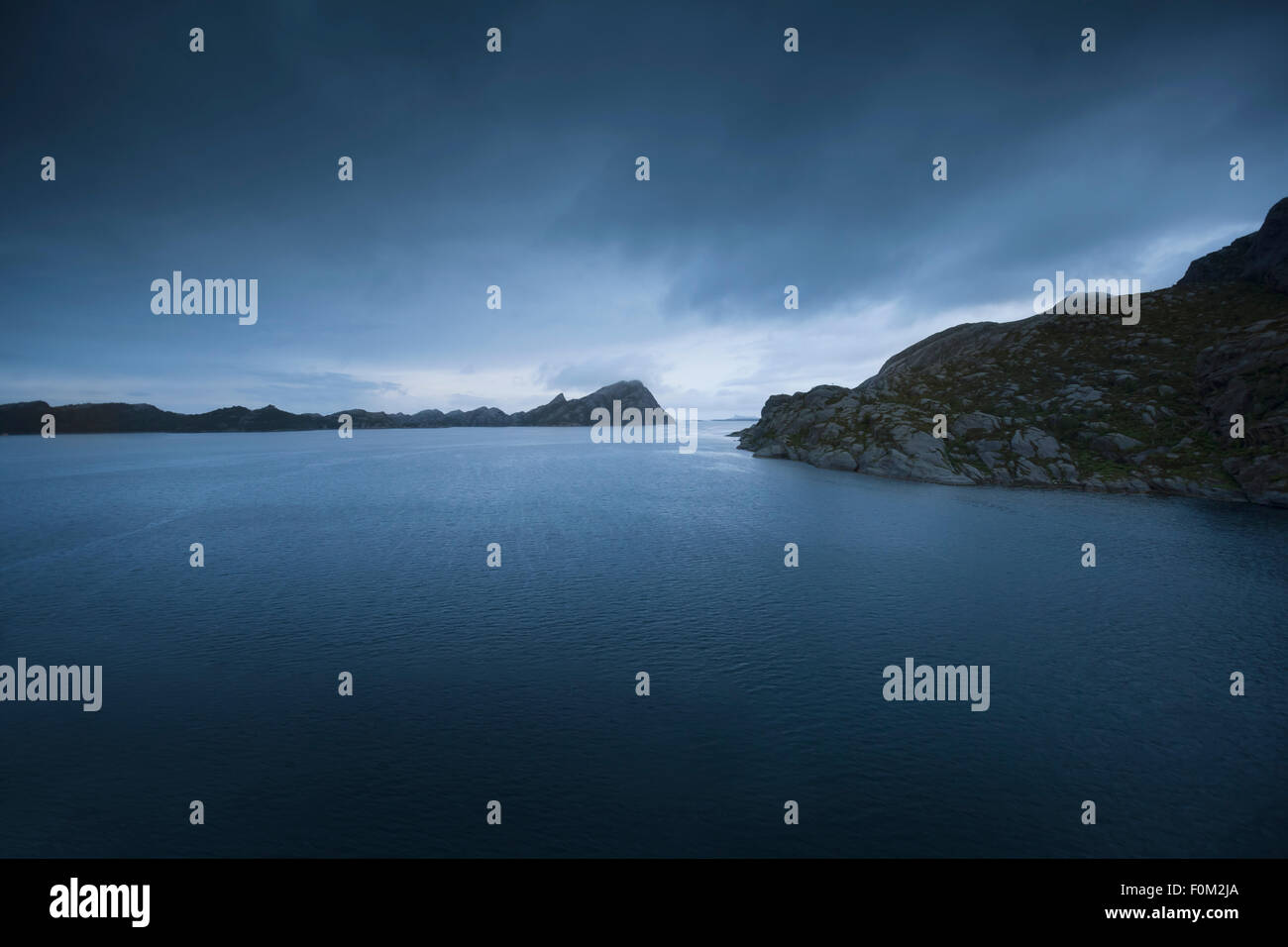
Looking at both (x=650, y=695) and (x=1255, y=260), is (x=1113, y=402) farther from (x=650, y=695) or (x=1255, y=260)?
(x=650, y=695)

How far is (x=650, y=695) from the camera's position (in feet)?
111

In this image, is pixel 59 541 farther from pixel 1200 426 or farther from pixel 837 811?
pixel 1200 426

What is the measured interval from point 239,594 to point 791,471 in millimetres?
122074

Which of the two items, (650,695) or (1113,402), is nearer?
(650,695)

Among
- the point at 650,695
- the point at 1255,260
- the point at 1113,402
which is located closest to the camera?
the point at 650,695

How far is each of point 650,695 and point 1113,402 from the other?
5575 inches

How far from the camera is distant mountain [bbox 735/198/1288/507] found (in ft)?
324

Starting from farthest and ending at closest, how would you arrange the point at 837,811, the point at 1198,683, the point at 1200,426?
the point at 1200,426 → the point at 1198,683 → the point at 837,811

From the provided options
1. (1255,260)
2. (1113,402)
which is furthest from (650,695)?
(1255,260)

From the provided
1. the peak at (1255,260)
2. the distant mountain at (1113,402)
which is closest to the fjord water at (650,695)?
the distant mountain at (1113,402)

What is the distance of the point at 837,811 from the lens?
957 inches

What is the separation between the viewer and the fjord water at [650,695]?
23.6 m

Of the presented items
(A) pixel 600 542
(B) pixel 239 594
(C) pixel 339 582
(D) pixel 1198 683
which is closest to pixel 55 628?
(B) pixel 239 594

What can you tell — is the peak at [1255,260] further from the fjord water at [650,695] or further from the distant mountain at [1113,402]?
the fjord water at [650,695]
